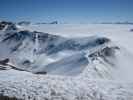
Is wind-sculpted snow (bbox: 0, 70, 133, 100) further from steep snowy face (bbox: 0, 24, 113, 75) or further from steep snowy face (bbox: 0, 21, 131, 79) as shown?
steep snowy face (bbox: 0, 24, 113, 75)

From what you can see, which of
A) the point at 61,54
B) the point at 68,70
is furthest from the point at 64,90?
the point at 61,54

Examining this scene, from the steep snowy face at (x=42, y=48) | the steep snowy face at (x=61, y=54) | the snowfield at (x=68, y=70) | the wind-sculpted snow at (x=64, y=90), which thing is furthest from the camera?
the steep snowy face at (x=42, y=48)

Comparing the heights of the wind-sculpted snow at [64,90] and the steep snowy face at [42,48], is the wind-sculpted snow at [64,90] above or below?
below

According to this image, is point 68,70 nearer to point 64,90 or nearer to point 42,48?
point 64,90

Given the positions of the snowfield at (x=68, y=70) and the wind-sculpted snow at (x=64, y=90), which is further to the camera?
the snowfield at (x=68, y=70)

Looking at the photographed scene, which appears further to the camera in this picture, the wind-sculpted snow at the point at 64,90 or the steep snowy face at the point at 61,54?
the steep snowy face at the point at 61,54

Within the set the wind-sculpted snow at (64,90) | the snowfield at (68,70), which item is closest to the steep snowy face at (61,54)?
the snowfield at (68,70)

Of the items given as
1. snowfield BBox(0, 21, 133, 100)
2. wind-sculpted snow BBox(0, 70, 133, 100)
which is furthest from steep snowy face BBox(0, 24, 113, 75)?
wind-sculpted snow BBox(0, 70, 133, 100)

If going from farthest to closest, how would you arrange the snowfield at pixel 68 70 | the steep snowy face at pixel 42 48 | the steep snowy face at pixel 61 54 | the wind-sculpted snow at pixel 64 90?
the steep snowy face at pixel 42 48
the steep snowy face at pixel 61 54
the snowfield at pixel 68 70
the wind-sculpted snow at pixel 64 90

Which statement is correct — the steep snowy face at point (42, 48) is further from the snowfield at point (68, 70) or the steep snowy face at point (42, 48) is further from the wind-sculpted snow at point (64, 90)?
the wind-sculpted snow at point (64, 90)

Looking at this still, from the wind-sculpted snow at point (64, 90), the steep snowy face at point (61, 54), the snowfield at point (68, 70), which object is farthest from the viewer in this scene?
the steep snowy face at point (61, 54)
